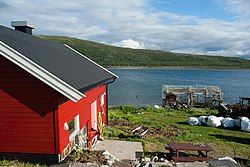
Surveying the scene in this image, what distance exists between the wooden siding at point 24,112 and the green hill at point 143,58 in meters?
151

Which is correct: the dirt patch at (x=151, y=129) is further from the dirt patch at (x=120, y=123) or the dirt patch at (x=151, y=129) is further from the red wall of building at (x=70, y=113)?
the red wall of building at (x=70, y=113)

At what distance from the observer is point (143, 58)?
592 ft

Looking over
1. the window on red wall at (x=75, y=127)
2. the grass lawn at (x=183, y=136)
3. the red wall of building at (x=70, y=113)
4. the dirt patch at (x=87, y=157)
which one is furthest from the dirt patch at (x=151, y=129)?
the dirt patch at (x=87, y=157)

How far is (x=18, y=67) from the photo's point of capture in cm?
963

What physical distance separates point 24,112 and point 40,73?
1.40 metres

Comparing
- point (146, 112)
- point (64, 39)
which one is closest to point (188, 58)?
point (64, 39)

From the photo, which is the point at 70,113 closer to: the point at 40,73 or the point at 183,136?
the point at 40,73

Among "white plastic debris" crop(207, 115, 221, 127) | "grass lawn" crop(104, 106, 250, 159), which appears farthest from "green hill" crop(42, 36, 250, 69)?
"grass lawn" crop(104, 106, 250, 159)

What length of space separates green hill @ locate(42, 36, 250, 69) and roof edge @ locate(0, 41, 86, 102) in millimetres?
151250

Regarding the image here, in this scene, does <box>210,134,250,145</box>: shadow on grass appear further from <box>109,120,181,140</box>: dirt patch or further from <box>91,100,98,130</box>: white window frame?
<box>91,100,98,130</box>: white window frame

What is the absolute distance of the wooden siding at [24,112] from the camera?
9570mm

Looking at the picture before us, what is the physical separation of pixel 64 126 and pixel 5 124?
176 centimetres

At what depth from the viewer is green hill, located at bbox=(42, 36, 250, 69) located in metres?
170

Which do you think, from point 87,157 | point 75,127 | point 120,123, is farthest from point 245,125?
point 87,157
